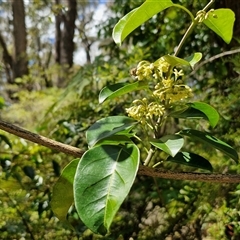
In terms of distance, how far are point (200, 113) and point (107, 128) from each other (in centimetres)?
14

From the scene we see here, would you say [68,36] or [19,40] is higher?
[68,36]

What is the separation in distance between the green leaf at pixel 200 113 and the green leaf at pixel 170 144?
64mm

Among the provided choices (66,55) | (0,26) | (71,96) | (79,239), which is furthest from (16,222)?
(0,26)

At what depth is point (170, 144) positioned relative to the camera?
1.60ft

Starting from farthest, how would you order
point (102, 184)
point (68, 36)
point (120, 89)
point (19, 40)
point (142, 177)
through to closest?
point (19, 40) → point (68, 36) → point (142, 177) → point (120, 89) → point (102, 184)

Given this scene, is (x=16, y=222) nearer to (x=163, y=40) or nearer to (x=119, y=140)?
(x=119, y=140)

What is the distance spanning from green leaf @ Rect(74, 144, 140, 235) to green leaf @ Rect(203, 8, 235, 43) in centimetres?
21

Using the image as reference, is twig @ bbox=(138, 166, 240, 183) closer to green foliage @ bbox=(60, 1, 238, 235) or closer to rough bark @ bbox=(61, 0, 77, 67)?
green foliage @ bbox=(60, 1, 238, 235)

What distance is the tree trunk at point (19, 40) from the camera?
430cm

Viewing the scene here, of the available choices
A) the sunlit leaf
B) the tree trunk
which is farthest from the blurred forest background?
the tree trunk

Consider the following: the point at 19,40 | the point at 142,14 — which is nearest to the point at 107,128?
the point at 142,14

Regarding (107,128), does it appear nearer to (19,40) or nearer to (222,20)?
(222,20)

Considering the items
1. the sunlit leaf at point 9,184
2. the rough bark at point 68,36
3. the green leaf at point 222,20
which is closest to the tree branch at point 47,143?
the green leaf at point 222,20

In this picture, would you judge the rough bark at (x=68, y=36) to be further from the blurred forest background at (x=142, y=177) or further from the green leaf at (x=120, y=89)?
the green leaf at (x=120, y=89)
